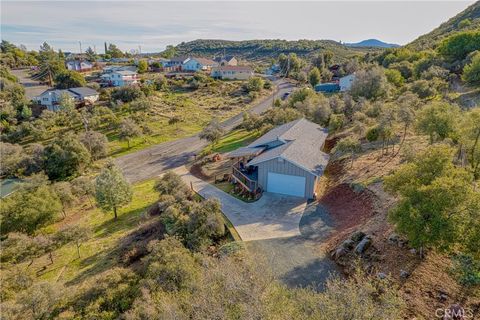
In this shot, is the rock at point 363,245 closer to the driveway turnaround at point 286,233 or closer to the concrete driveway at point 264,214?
the driveway turnaround at point 286,233

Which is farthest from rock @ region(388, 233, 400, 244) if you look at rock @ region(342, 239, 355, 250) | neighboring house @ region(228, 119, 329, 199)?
neighboring house @ region(228, 119, 329, 199)

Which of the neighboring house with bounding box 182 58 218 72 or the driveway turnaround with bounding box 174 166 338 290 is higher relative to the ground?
the neighboring house with bounding box 182 58 218 72

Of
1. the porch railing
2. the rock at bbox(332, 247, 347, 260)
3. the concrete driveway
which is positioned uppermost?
the porch railing

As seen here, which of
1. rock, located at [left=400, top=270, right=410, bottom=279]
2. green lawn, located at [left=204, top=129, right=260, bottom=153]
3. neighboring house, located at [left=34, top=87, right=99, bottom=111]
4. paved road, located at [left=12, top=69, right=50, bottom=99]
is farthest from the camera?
paved road, located at [left=12, top=69, right=50, bottom=99]

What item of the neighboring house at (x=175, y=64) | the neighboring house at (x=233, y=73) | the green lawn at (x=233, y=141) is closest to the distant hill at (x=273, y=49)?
the neighboring house at (x=233, y=73)

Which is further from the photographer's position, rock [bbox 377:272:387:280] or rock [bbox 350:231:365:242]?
rock [bbox 350:231:365:242]

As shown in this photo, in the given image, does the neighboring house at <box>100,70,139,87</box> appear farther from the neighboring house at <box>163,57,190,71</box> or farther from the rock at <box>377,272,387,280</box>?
the rock at <box>377,272,387,280</box>

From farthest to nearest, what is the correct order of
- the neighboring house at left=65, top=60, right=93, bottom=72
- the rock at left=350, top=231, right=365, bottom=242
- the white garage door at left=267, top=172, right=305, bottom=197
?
the neighboring house at left=65, top=60, right=93, bottom=72, the white garage door at left=267, top=172, right=305, bottom=197, the rock at left=350, top=231, right=365, bottom=242
